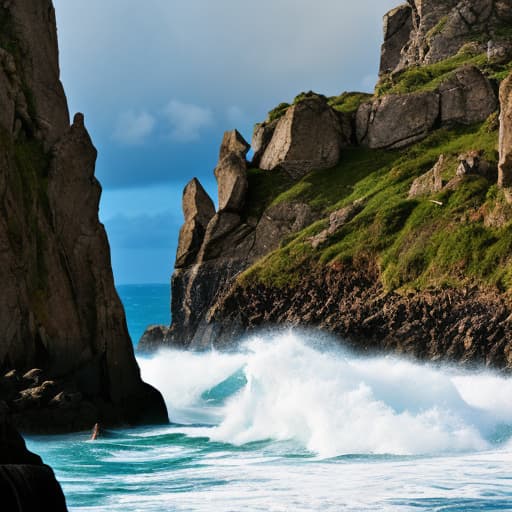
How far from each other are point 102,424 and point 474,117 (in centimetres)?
5359

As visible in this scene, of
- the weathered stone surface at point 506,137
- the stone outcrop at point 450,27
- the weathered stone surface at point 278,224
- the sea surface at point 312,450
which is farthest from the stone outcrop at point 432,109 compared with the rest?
the sea surface at point 312,450

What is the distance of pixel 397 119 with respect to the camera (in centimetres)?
7825

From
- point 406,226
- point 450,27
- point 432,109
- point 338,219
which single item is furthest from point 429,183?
point 450,27

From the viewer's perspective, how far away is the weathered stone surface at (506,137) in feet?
166

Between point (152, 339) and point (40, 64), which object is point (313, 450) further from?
point (152, 339)

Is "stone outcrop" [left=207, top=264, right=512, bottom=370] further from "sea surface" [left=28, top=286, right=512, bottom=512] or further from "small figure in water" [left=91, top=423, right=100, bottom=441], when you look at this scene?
"small figure in water" [left=91, top=423, right=100, bottom=441]

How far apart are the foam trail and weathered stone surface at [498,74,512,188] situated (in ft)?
64.5

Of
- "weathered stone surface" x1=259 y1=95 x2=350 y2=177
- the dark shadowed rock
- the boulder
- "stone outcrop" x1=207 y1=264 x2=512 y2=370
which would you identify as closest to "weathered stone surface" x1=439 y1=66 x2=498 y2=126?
"weathered stone surface" x1=259 y1=95 x2=350 y2=177

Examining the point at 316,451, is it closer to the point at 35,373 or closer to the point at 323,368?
the point at 323,368

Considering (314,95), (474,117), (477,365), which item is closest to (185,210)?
(314,95)

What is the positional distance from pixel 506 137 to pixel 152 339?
45.9 meters

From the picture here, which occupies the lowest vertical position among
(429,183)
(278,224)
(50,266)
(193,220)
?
(50,266)

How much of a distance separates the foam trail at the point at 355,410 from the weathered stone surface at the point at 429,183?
28.2m

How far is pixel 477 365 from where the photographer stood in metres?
44.8
